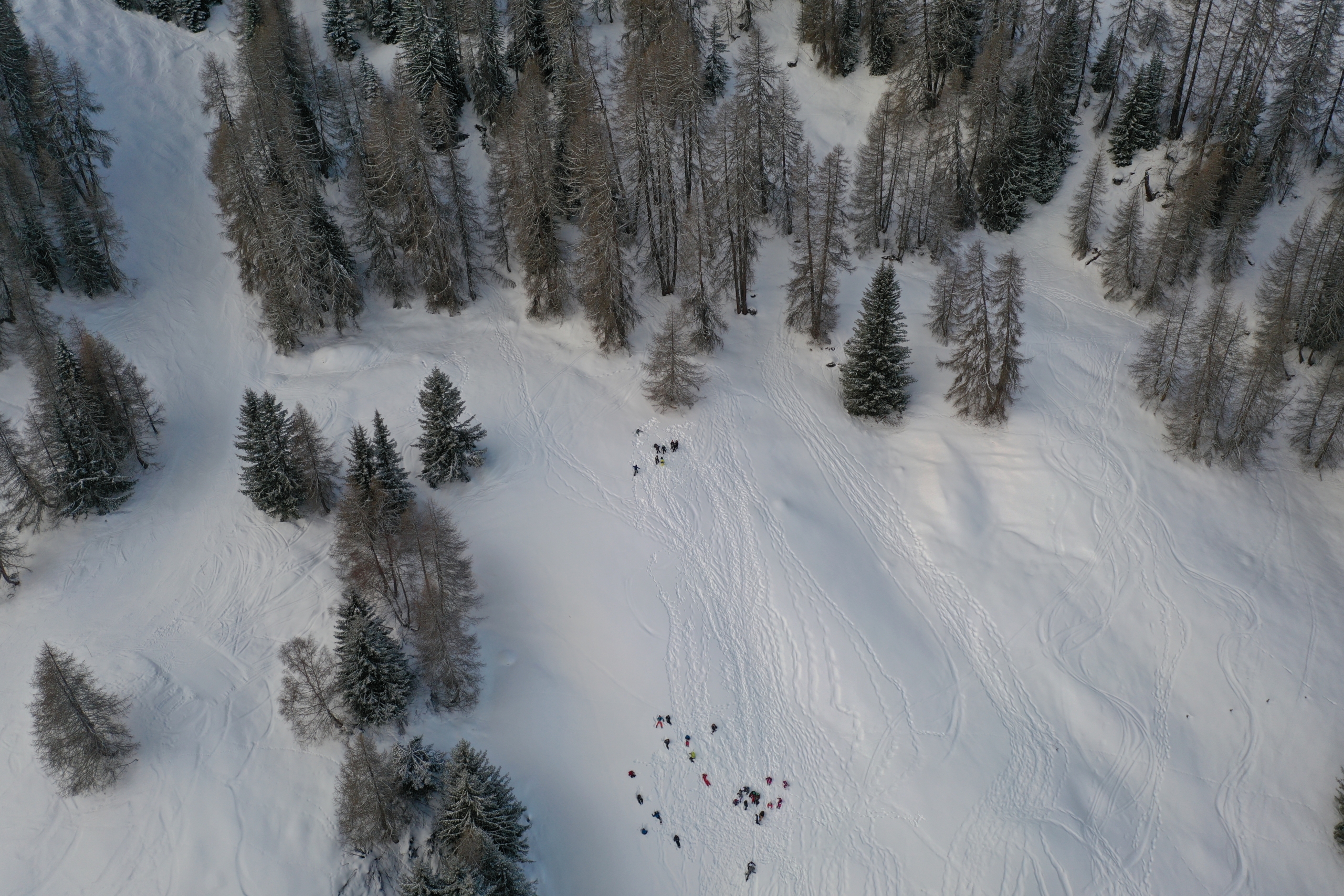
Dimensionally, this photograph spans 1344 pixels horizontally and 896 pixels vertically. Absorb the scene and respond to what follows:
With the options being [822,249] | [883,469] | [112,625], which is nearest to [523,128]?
[822,249]

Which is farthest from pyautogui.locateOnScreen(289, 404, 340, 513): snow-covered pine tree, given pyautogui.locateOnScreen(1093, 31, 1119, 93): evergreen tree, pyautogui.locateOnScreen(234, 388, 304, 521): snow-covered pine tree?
pyautogui.locateOnScreen(1093, 31, 1119, 93): evergreen tree

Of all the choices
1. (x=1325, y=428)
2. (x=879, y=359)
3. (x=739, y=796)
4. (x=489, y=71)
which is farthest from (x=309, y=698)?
(x=1325, y=428)

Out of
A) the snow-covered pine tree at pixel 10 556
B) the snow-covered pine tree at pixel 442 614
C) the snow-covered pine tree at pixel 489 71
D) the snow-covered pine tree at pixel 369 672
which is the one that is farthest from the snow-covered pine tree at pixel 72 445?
the snow-covered pine tree at pixel 489 71

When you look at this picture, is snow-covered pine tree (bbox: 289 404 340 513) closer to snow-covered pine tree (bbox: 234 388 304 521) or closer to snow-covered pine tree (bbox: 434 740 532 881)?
snow-covered pine tree (bbox: 234 388 304 521)

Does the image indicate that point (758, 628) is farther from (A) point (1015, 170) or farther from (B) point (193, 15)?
(B) point (193, 15)

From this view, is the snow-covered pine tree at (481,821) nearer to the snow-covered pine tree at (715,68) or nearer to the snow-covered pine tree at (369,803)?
the snow-covered pine tree at (369,803)
